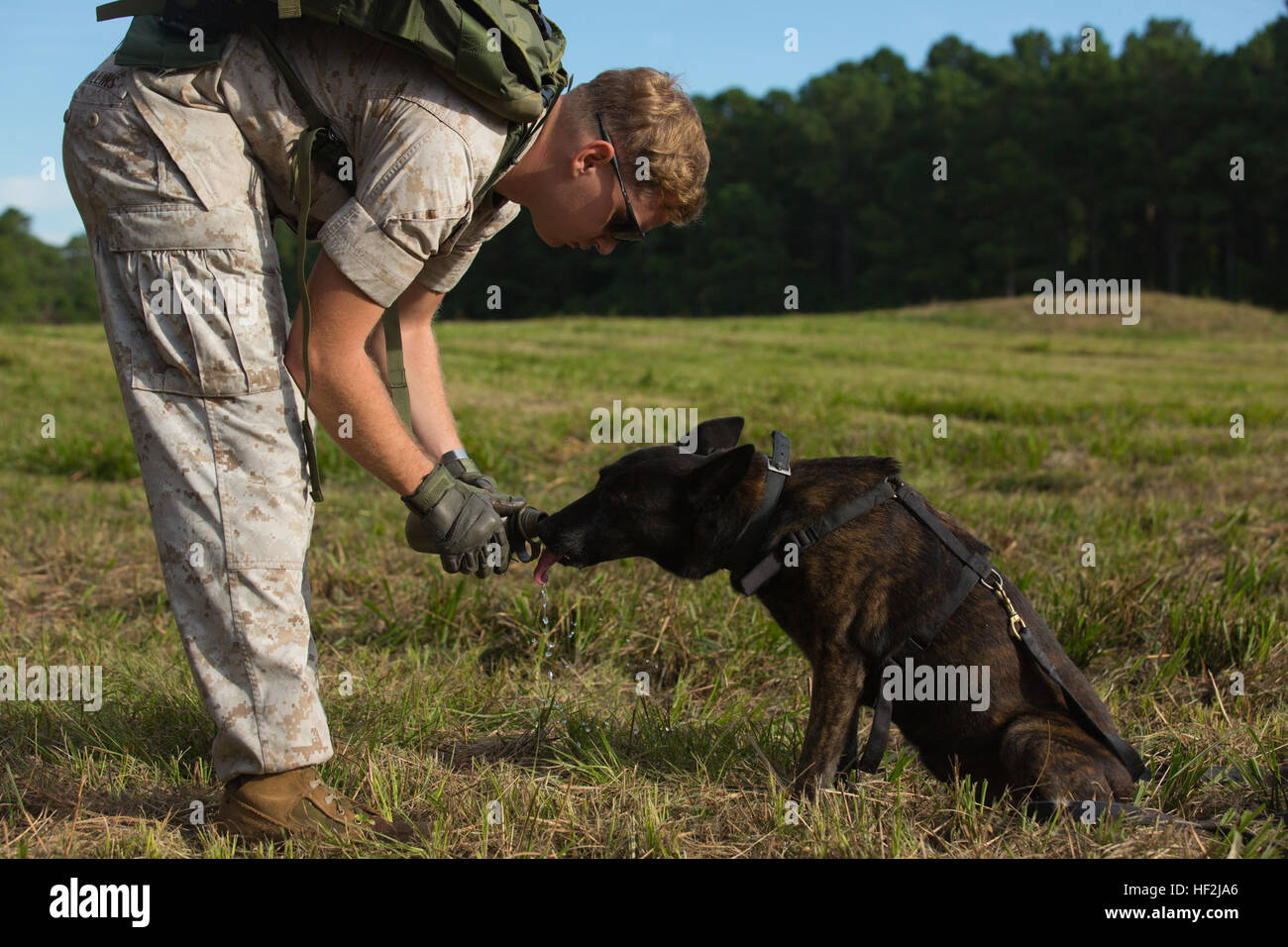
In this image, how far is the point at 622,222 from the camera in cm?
296

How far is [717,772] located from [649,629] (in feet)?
3.64

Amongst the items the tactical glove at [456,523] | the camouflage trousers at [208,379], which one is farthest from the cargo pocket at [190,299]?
the tactical glove at [456,523]

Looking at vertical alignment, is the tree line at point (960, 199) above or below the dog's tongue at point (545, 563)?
above

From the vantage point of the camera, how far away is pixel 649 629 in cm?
414

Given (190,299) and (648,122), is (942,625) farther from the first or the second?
(190,299)

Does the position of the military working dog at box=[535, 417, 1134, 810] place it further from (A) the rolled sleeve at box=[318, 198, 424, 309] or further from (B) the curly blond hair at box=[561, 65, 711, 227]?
(A) the rolled sleeve at box=[318, 198, 424, 309]

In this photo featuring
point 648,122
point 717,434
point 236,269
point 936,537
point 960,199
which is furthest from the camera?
point 960,199

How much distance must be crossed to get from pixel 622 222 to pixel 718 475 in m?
0.80

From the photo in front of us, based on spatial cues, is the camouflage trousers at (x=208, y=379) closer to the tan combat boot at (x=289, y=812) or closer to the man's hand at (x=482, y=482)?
the tan combat boot at (x=289, y=812)

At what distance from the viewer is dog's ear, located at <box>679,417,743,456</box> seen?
3.60m

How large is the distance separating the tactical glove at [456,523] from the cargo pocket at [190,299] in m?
0.51

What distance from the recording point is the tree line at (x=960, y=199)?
181 ft

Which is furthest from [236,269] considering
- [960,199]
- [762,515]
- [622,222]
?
[960,199]

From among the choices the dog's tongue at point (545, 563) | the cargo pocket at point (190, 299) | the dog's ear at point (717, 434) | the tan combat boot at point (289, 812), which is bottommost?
the tan combat boot at point (289, 812)
